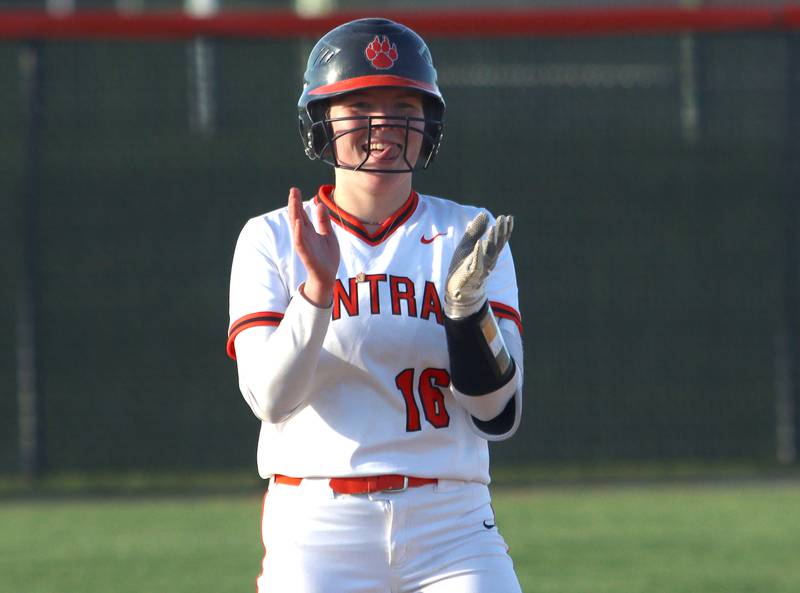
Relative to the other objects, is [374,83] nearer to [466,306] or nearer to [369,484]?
[466,306]

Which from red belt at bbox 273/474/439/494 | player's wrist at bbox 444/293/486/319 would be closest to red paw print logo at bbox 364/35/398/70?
player's wrist at bbox 444/293/486/319

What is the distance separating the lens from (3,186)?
8.03m

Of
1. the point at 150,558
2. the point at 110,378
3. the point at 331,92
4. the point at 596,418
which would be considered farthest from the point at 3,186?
the point at 331,92

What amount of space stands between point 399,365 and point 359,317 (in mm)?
126

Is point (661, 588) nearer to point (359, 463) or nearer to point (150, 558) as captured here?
point (150, 558)

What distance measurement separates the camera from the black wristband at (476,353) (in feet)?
8.95

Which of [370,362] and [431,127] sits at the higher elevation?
[431,127]

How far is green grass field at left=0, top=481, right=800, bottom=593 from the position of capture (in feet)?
19.0

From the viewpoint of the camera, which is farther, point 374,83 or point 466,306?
point 374,83

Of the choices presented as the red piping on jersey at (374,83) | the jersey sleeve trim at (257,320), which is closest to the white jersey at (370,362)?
the jersey sleeve trim at (257,320)

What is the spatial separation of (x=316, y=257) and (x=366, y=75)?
17.8 inches

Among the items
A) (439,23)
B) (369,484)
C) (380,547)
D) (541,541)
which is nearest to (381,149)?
(369,484)

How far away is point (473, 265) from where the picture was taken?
2658 millimetres

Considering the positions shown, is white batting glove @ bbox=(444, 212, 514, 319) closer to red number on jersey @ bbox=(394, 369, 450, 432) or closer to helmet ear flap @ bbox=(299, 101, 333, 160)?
red number on jersey @ bbox=(394, 369, 450, 432)
